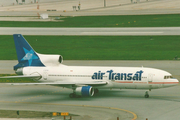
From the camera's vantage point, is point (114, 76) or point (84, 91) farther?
point (114, 76)

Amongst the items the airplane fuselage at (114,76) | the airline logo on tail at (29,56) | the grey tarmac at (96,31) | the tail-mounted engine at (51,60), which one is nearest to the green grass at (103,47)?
the grey tarmac at (96,31)

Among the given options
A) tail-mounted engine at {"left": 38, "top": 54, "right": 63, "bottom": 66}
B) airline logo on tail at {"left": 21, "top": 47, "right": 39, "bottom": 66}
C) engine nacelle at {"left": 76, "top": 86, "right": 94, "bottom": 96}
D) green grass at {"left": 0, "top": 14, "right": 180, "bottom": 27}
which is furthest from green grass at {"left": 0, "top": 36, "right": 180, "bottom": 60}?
engine nacelle at {"left": 76, "top": 86, "right": 94, "bottom": 96}

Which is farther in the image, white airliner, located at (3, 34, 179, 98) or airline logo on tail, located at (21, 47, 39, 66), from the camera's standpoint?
airline logo on tail, located at (21, 47, 39, 66)

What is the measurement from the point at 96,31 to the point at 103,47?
1036 inches

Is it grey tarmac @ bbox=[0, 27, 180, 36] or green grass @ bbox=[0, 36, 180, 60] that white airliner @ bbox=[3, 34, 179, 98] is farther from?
grey tarmac @ bbox=[0, 27, 180, 36]

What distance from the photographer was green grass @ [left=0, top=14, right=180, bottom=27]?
132750mm

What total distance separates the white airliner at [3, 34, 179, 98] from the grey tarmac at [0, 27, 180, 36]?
61.2 meters

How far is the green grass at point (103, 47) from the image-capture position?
8450 cm

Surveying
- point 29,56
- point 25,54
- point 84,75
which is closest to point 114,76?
point 84,75

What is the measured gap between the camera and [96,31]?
12100cm

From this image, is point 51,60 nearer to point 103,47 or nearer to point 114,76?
point 114,76

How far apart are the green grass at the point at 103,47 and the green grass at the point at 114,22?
2357 cm

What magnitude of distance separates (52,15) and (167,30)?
64278 millimetres

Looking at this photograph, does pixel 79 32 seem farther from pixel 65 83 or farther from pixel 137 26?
pixel 65 83
